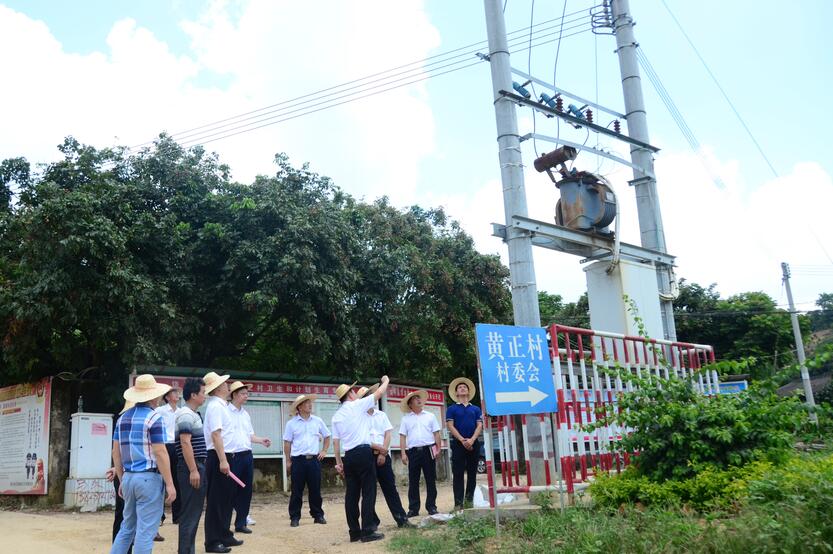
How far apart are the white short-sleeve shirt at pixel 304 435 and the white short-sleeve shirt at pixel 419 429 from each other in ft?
3.35

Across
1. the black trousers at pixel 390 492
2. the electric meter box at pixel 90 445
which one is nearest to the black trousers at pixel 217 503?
the black trousers at pixel 390 492

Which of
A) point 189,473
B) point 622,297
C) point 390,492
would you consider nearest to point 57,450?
point 390,492

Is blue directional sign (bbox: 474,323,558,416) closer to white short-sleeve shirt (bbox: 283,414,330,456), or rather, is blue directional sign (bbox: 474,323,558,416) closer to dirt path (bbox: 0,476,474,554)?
dirt path (bbox: 0,476,474,554)

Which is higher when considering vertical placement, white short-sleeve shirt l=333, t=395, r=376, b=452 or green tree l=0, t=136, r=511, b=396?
green tree l=0, t=136, r=511, b=396

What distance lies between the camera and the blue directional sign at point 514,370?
20.7 feet

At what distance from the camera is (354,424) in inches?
288

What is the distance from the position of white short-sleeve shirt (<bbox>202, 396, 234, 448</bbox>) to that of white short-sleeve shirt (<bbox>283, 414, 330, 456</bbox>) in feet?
4.36

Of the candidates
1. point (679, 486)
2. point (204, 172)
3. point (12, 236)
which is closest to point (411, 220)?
point (204, 172)

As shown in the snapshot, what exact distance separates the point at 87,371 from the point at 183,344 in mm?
1734

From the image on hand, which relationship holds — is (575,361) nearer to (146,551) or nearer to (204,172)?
(146,551)

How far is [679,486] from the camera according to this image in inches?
235

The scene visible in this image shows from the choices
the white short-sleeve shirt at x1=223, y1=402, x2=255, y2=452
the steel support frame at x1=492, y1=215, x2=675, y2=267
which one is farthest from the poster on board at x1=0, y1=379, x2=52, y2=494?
the steel support frame at x1=492, y1=215, x2=675, y2=267

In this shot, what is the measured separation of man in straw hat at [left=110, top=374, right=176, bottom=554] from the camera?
17.3 feet

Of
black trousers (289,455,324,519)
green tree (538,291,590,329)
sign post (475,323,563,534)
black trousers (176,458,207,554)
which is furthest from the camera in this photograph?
green tree (538,291,590,329)
